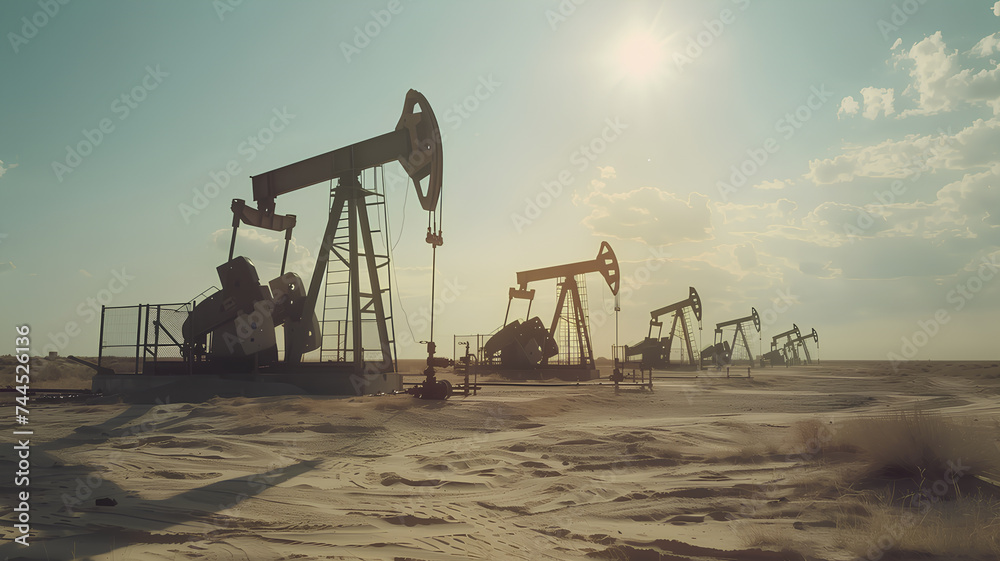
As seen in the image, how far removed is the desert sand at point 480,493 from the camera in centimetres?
373

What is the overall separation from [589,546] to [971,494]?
333 cm

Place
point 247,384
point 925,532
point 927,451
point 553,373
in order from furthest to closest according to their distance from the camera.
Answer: point 553,373 < point 247,384 < point 927,451 < point 925,532

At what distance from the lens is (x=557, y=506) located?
16.0 ft

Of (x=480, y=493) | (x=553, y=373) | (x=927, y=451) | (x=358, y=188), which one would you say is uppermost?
(x=358, y=188)

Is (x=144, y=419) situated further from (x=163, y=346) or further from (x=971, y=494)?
(x=971, y=494)

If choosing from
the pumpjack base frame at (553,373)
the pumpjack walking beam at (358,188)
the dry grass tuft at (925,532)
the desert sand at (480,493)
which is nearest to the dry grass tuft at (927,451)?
the desert sand at (480,493)

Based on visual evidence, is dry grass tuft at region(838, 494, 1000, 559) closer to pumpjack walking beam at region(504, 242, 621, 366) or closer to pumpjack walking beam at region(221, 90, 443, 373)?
pumpjack walking beam at region(221, 90, 443, 373)

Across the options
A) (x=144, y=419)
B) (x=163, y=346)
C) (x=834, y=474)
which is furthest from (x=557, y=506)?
(x=163, y=346)

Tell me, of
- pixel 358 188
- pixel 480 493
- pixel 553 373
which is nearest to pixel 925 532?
pixel 480 493

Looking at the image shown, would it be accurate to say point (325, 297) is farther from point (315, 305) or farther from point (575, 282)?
point (575, 282)

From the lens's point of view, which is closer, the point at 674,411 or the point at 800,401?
the point at 674,411

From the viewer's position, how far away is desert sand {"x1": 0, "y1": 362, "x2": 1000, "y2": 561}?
373 centimetres

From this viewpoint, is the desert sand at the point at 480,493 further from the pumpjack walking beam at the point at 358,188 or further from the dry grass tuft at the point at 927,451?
the pumpjack walking beam at the point at 358,188

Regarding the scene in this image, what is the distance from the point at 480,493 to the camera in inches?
210
